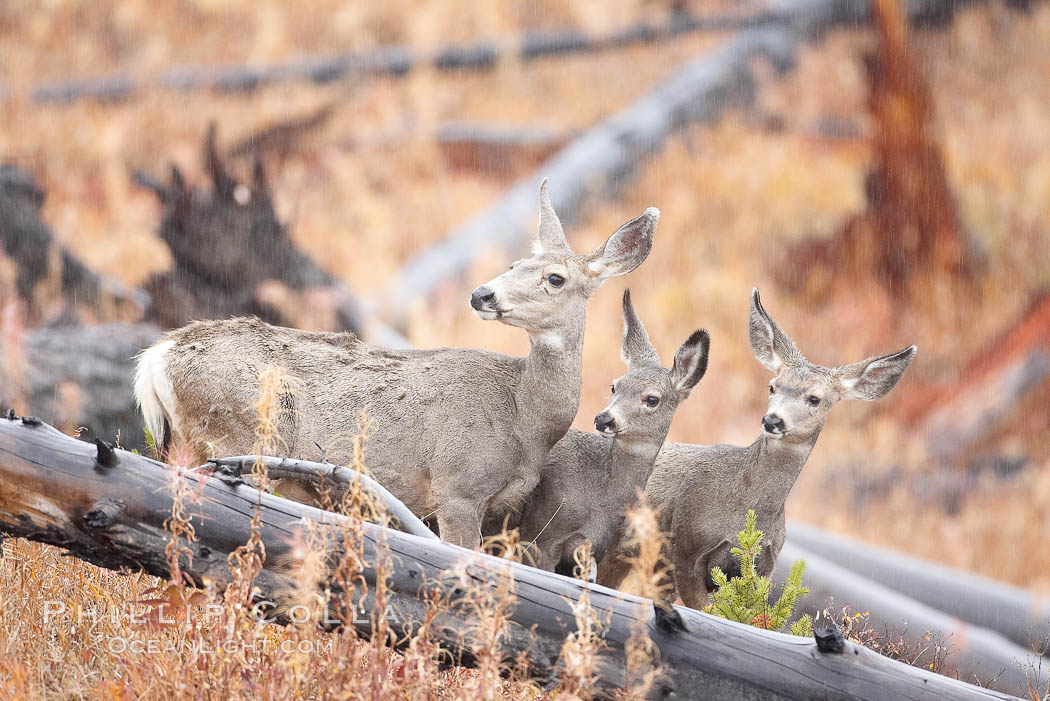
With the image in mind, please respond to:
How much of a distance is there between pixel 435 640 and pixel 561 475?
215 cm

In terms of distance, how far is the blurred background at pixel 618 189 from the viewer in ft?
37.7

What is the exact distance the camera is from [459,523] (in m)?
5.65

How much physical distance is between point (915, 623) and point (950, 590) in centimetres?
142

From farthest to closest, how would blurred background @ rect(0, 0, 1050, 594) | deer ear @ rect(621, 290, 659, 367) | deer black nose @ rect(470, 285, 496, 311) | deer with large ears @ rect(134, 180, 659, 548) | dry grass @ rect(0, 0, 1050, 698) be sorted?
dry grass @ rect(0, 0, 1050, 698) → blurred background @ rect(0, 0, 1050, 594) → deer ear @ rect(621, 290, 659, 367) → deer with large ears @ rect(134, 180, 659, 548) → deer black nose @ rect(470, 285, 496, 311)

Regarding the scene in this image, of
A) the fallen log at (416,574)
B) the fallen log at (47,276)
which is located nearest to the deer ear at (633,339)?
the fallen log at (416,574)

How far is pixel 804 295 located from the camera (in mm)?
13320

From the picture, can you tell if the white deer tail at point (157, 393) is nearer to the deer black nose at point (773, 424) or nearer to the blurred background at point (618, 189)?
the deer black nose at point (773, 424)

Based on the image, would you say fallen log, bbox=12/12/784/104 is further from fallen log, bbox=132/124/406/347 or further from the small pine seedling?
the small pine seedling

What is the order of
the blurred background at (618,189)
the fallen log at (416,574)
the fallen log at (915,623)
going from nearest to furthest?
the fallen log at (416,574)
the fallen log at (915,623)
the blurred background at (618,189)

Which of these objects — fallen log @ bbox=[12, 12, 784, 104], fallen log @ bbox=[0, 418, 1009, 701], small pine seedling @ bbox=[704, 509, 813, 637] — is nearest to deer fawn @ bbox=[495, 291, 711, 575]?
small pine seedling @ bbox=[704, 509, 813, 637]

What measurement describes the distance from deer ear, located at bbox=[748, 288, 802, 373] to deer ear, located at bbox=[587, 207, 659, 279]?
23.7 inches

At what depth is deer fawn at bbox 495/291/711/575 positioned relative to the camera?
579 centimetres

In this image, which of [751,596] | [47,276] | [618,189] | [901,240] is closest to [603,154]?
[618,189]

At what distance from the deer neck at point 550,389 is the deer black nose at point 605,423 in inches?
10.2
